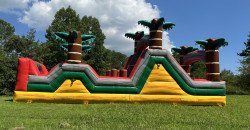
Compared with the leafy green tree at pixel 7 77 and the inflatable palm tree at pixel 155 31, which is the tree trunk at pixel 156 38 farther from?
the leafy green tree at pixel 7 77

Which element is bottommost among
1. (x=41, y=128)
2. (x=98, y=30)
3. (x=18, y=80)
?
(x=41, y=128)

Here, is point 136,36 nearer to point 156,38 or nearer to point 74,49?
point 156,38

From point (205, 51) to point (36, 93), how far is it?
7174 mm

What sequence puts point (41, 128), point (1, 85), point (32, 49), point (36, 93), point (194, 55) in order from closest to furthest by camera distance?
point (41, 128)
point (36, 93)
point (194, 55)
point (1, 85)
point (32, 49)

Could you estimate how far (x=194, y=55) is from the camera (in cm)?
1712

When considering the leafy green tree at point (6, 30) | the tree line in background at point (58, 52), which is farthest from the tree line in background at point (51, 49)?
the leafy green tree at point (6, 30)

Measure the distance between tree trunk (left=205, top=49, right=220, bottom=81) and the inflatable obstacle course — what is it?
0.28 meters

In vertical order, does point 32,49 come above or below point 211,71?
above

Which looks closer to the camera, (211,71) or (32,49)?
(211,71)

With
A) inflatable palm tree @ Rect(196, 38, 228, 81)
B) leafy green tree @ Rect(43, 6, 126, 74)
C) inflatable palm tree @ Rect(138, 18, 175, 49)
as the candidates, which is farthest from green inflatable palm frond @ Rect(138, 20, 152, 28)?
leafy green tree @ Rect(43, 6, 126, 74)

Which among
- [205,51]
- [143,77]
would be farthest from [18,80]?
[205,51]

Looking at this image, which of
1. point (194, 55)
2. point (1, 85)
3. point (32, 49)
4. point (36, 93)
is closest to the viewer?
point (36, 93)

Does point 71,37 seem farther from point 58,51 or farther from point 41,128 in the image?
point 58,51

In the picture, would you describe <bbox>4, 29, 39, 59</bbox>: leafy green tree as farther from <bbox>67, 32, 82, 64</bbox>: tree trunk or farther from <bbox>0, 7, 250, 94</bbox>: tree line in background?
<bbox>67, 32, 82, 64</bbox>: tree trunk
